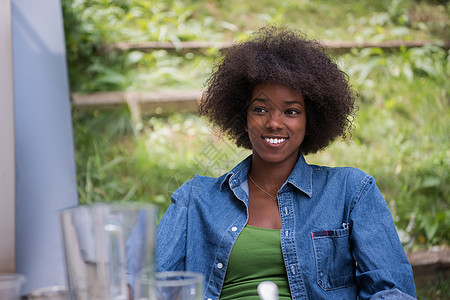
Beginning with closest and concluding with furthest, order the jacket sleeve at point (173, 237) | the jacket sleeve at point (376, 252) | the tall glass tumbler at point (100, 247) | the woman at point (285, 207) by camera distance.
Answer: the tall glass tumbler at point (100, 247)
the jacket sleeve at point (376, 252)
the woman at point (285, 207)
the jacket sleeve at point (173, 237)

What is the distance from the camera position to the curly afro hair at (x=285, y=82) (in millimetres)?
1905

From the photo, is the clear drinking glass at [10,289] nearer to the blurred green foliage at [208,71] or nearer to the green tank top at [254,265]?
the green tank top at [254,265]

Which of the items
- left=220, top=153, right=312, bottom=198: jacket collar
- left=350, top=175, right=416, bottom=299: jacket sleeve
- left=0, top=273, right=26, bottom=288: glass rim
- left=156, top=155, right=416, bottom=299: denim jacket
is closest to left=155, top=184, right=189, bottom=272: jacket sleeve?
left=156, top=155, right=416, bottom=299: denim jacket

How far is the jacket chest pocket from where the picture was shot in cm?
172

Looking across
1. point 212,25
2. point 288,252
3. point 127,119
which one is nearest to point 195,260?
point 288,252

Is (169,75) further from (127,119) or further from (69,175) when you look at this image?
(69,175)

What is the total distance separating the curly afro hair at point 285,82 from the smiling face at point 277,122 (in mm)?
39

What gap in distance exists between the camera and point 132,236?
80cm

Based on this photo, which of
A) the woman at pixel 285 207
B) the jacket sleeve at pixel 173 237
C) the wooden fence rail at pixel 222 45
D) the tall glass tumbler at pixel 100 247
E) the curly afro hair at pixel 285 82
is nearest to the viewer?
the tall glass tumbler at pixel 100 247

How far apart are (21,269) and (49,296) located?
1.85 m

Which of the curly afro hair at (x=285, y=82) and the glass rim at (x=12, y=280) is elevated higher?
the curly afro hair at (x=285, y=82)

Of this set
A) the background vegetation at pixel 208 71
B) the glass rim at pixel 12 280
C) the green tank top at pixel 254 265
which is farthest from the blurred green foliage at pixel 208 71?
the glass rim at pixel 12 280

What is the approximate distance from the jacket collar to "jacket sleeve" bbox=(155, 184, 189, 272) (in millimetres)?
177

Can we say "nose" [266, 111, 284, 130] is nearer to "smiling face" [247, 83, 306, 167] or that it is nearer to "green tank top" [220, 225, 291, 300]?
"smiling face" [247, 83, 306, 167]
